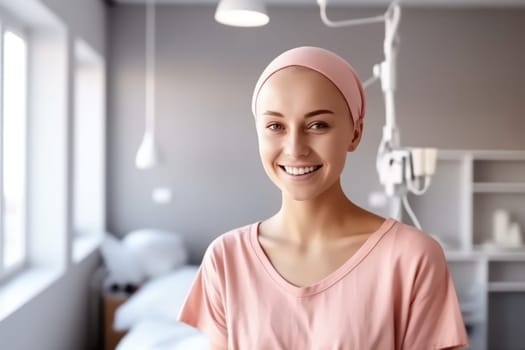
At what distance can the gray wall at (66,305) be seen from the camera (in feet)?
8.65

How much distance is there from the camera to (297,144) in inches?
40.9

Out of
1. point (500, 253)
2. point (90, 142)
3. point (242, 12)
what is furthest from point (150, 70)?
point (500, 253)

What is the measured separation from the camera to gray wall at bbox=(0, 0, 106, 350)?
2.64m

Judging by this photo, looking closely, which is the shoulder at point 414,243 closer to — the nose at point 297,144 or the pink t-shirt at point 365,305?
the pink t-shirt at point 365,305

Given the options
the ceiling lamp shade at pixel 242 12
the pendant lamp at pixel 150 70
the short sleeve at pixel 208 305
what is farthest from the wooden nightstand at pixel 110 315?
the short sleeve at pixel 208 305

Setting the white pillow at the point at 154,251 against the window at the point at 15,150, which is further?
the white pillow at the point at 154,251

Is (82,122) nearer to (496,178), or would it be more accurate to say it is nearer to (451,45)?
(451,45)

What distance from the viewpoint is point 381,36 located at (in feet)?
15.0

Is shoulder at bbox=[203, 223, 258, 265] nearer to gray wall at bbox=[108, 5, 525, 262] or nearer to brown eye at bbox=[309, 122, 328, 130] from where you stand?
brown eye at bbox=[309, 122, 328, 130]

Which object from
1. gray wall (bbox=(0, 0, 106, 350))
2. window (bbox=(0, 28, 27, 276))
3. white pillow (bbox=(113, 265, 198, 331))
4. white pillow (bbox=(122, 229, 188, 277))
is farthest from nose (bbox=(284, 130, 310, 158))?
white pillow (bbox=(122, 229, 188, 277))

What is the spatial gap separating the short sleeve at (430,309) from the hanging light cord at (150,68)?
366 cm

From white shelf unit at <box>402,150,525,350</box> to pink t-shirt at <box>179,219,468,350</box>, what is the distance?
11.2 feet

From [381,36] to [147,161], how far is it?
1.98 meters

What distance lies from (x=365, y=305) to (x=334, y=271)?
0.08 m
